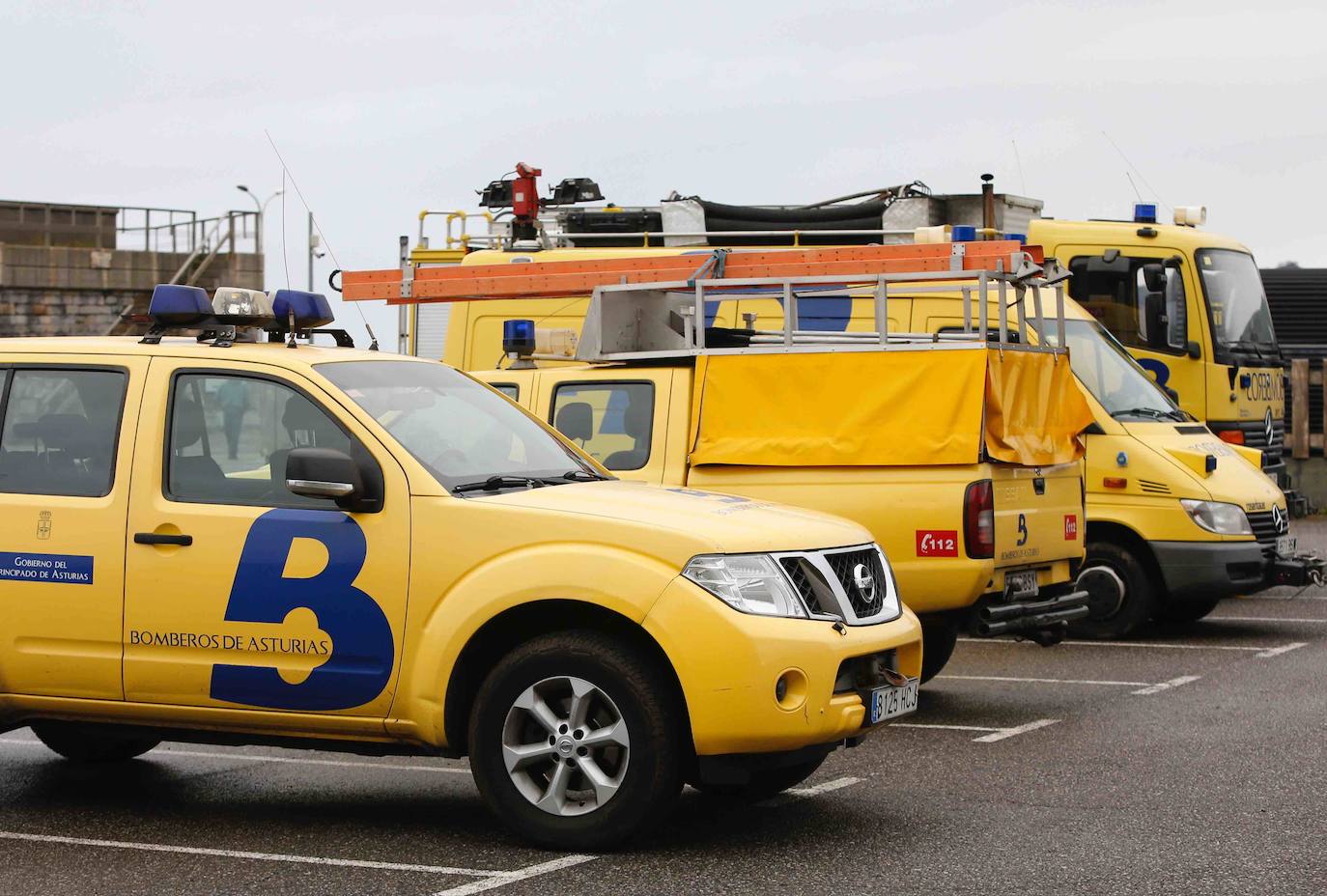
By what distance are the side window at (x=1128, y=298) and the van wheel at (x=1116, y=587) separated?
3184 mm

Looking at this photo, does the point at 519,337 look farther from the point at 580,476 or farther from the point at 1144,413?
the point at 1144,413

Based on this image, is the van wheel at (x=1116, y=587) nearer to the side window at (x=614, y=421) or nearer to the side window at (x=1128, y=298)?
the side window at (x=1128, y=298)

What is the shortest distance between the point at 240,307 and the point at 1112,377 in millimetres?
7345

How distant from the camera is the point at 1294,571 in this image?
42.8 ft

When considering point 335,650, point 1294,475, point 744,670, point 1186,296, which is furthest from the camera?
point 1294,475

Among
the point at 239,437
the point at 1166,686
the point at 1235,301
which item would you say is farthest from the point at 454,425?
the point at 1235,301

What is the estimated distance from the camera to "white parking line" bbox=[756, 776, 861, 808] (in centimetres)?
739

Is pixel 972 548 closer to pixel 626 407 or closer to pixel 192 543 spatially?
pixel 626 407

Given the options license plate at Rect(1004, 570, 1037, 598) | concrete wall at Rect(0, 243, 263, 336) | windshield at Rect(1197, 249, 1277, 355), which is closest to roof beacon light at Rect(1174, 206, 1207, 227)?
windshield at Rect(1197, 249, 1277, 355)

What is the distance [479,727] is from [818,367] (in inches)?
152

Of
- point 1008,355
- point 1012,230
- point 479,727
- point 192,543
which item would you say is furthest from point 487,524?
point 1012,230

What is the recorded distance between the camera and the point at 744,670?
6.11 meters

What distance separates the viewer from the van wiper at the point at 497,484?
22.0 ft

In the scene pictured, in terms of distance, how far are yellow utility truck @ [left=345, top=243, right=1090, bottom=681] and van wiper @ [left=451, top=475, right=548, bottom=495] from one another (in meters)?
2.00
